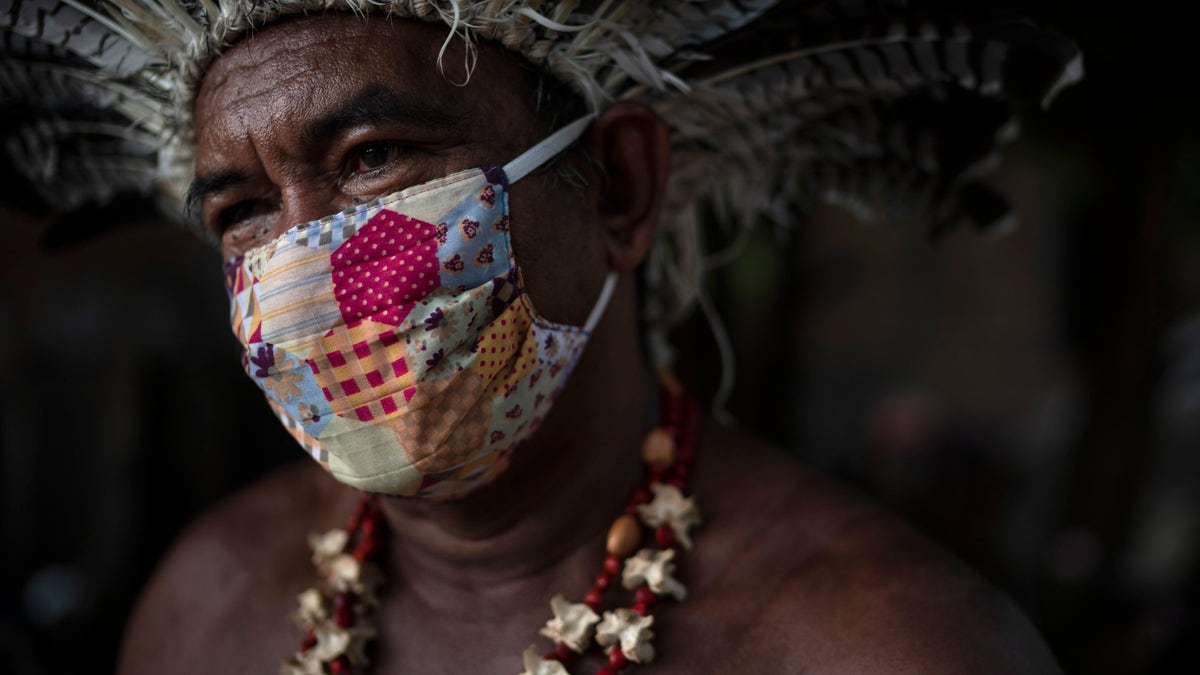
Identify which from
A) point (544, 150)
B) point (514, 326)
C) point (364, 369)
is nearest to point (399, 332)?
point (364, 369)

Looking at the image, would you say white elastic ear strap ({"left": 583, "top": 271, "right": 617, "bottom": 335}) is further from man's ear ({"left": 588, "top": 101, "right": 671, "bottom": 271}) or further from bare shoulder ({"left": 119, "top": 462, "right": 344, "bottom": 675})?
bare shoulder ({"left": 119, "top": 462, "right": 344, "bottom": 675})

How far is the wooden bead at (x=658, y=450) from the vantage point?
87.2 inches

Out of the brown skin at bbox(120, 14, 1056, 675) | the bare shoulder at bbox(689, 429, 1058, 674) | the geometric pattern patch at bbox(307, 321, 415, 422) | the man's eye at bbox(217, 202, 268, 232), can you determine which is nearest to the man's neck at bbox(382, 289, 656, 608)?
the brown skin at bbox(120, 14, 1056, 675)

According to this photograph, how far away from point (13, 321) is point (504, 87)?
280 cm

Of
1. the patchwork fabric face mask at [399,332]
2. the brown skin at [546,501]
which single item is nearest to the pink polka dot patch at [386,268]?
the patchwork fabric face mask at [399,332]

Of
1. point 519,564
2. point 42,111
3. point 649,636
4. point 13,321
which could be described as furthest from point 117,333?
point 649,636

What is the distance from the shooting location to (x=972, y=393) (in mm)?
4691

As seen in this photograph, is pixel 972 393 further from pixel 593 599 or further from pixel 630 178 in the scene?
pixel 593 599

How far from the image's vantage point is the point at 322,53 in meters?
1.74

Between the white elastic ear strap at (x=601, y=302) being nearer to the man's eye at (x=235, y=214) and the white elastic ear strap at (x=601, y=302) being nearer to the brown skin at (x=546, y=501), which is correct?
the brown skin at (x=546, y=501)

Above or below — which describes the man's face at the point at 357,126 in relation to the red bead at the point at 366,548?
above

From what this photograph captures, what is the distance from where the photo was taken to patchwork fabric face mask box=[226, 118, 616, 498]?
5.36 ft

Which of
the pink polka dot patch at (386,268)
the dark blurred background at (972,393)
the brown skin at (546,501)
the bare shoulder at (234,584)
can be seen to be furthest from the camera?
the dark blurred background at (972,393)

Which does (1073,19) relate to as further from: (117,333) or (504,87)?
(117,333)
